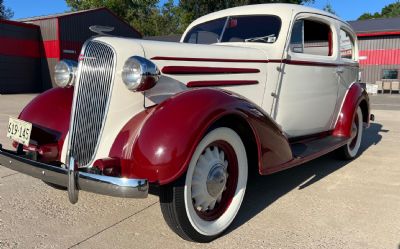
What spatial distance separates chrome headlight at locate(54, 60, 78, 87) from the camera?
329 cm

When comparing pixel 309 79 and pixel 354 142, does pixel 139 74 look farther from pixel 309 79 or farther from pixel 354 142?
pixel 354 142

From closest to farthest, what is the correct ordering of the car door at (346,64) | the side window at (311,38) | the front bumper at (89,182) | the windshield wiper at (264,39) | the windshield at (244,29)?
the front bumper at (89,182) → the windshield wiper at (264,39) → the windshield at (244,29) → the side window at (311,38) → the car door at (346,64)

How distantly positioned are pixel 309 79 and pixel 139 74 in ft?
7.70

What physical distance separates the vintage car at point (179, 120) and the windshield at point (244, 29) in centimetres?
1

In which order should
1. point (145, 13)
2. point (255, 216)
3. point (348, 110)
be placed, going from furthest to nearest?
1. point (145, 13)
2. point (348, 110)
3. point (255, 216)

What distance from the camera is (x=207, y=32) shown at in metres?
4.42

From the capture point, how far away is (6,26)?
20.3 meters

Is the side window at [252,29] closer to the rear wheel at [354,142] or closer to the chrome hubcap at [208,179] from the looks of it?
the chrome hubcap at [208,179]

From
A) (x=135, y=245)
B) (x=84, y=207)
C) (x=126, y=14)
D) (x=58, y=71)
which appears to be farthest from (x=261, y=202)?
(x=126, y=14)

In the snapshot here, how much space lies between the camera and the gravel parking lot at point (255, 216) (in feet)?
9.24

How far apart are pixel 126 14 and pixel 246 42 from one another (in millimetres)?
41179

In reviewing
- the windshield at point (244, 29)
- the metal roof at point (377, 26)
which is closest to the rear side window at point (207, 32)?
the windshield at point (244, 29)

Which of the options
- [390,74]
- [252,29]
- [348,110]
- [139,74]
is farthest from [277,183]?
[390,74]

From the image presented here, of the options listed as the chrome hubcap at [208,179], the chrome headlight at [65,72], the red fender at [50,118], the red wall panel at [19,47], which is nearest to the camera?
the chrome hubcap at [208,179]
